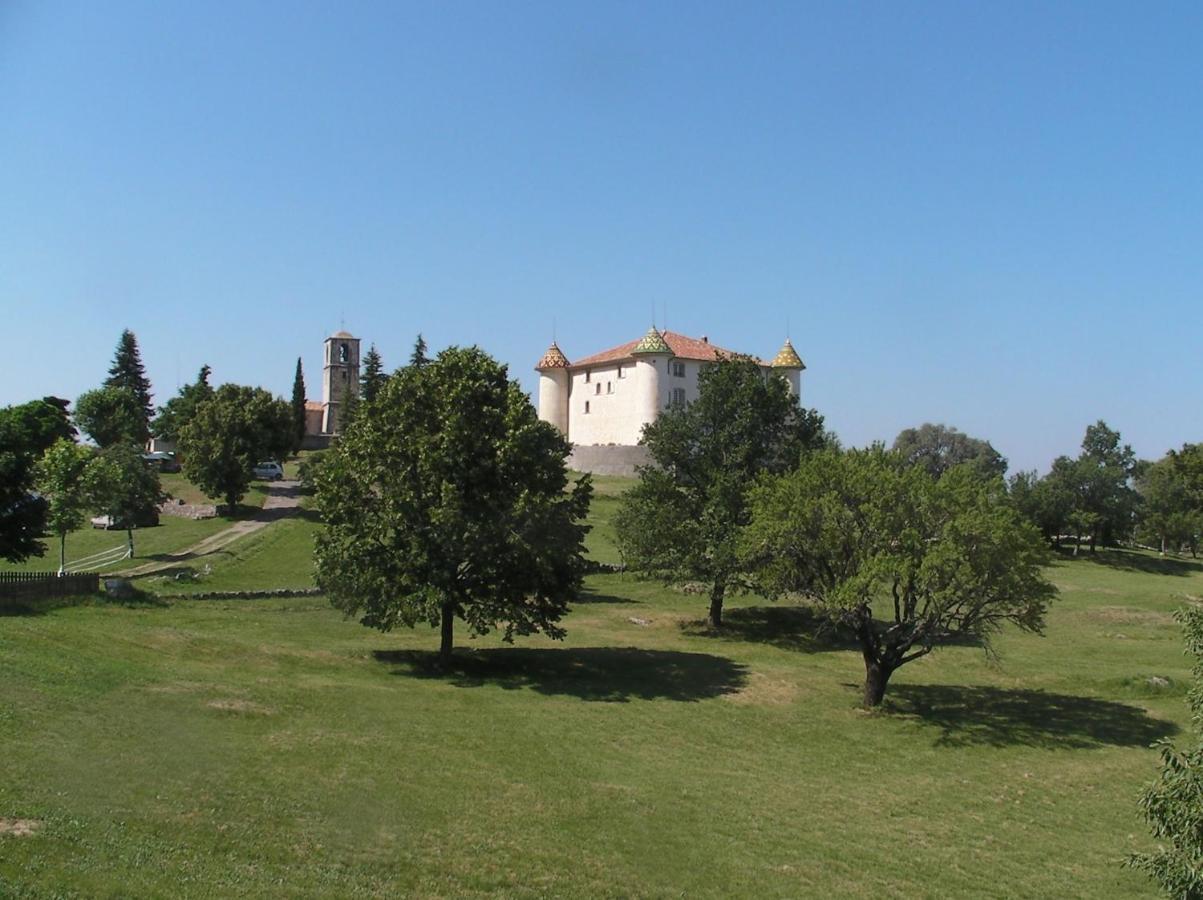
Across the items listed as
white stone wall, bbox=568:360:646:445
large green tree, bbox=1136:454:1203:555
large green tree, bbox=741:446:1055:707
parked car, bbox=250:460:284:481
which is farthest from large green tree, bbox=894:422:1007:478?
large green tree, bbox=741:446:1055:707

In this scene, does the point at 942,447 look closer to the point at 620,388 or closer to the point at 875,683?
the point at 620,388

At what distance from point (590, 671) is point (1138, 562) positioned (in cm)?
7204

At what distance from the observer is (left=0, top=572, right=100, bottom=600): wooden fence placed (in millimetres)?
33406

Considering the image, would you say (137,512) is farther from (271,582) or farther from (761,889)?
(761,889)

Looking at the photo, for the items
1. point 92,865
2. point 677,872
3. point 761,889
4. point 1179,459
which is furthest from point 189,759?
point 1179,459

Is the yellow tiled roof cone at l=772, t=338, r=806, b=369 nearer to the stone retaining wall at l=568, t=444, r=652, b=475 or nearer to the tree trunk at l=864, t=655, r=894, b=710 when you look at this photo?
the stone retaining wall at l=568, t=444, r=652, b=475

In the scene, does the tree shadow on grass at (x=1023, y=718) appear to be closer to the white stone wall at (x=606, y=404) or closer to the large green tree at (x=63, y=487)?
the large green tree at (x=63, y=487)

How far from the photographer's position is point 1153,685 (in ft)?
111

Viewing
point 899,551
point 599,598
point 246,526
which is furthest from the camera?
point 246,526

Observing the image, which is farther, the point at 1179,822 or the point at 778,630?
the point at 778,630

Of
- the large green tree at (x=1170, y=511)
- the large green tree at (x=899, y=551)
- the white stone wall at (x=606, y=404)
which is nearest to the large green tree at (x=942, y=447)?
the large green tree at (x=1170, y=511)

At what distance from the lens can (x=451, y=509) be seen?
32.2m

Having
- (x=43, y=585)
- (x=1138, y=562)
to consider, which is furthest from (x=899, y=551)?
(x=1138, y=562)

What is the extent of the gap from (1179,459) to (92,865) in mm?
113894
